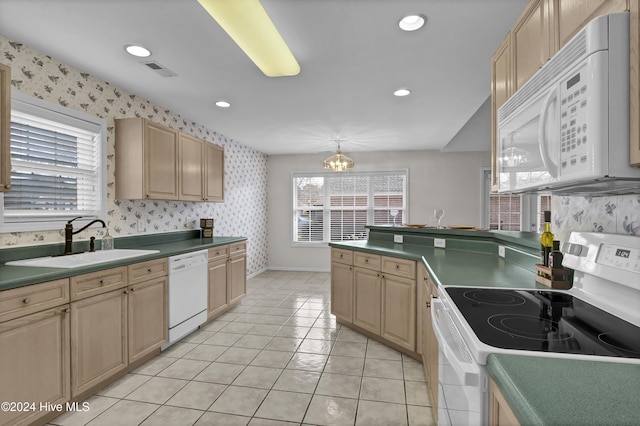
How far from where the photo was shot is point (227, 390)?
2.29 m

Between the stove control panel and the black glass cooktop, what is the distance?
0.19 metres

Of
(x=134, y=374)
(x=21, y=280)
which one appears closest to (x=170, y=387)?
(x=134, y=374)

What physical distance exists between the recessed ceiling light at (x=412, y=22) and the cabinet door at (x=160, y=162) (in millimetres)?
2510

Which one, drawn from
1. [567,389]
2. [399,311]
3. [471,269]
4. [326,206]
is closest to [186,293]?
[399,311]

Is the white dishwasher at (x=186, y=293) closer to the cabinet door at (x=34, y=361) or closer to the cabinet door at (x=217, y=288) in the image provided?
the cabinet door at (x=217, y=288)

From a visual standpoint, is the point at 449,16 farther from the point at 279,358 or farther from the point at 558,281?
the point at 279,358

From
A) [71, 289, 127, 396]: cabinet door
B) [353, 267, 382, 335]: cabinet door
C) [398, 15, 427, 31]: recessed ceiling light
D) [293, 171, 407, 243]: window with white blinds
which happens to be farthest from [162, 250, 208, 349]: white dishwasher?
[293, 171, 407, 243]: window with white blinds

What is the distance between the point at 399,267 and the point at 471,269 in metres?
0.79

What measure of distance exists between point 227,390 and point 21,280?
56.9 inches

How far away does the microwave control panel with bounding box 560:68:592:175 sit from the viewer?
960 mm

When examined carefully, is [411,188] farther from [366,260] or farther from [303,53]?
[303,53]

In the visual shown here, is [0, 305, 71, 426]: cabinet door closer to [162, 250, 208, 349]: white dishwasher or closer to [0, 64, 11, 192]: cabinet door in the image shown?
[0, 64, 11, 192]: cabinet door

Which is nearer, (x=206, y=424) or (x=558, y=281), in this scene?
(x=558, y=281)

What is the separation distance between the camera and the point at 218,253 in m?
3.76
